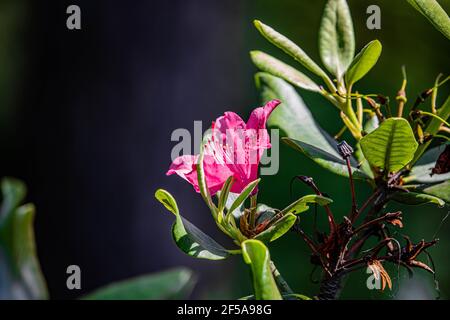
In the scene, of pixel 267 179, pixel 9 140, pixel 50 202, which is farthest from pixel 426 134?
pixel 9 140

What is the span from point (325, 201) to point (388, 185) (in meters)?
0.12

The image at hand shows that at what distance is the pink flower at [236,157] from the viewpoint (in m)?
0.64

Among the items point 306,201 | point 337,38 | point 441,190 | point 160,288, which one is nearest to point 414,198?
point 441,190

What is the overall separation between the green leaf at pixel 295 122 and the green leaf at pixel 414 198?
4cm

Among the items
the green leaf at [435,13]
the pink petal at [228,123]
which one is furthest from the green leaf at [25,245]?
the green leaf at [435,13]

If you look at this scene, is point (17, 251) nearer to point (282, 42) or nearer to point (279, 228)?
point (279, 228)

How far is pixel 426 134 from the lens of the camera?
68 centimetres

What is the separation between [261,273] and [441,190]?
257 millimetres

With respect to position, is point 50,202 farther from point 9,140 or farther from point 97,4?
point 9,140

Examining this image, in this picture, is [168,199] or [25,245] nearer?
[25,245]

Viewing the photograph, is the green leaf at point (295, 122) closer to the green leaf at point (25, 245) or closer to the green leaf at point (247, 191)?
the green leaf at point (247, 191)

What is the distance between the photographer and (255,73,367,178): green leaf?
720 mm

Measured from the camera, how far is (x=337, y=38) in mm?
799

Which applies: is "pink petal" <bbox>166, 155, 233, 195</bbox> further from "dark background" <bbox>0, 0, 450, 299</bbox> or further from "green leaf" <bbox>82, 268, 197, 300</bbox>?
"dark background" <bbox>0, 0, 450, 299</bbox>
